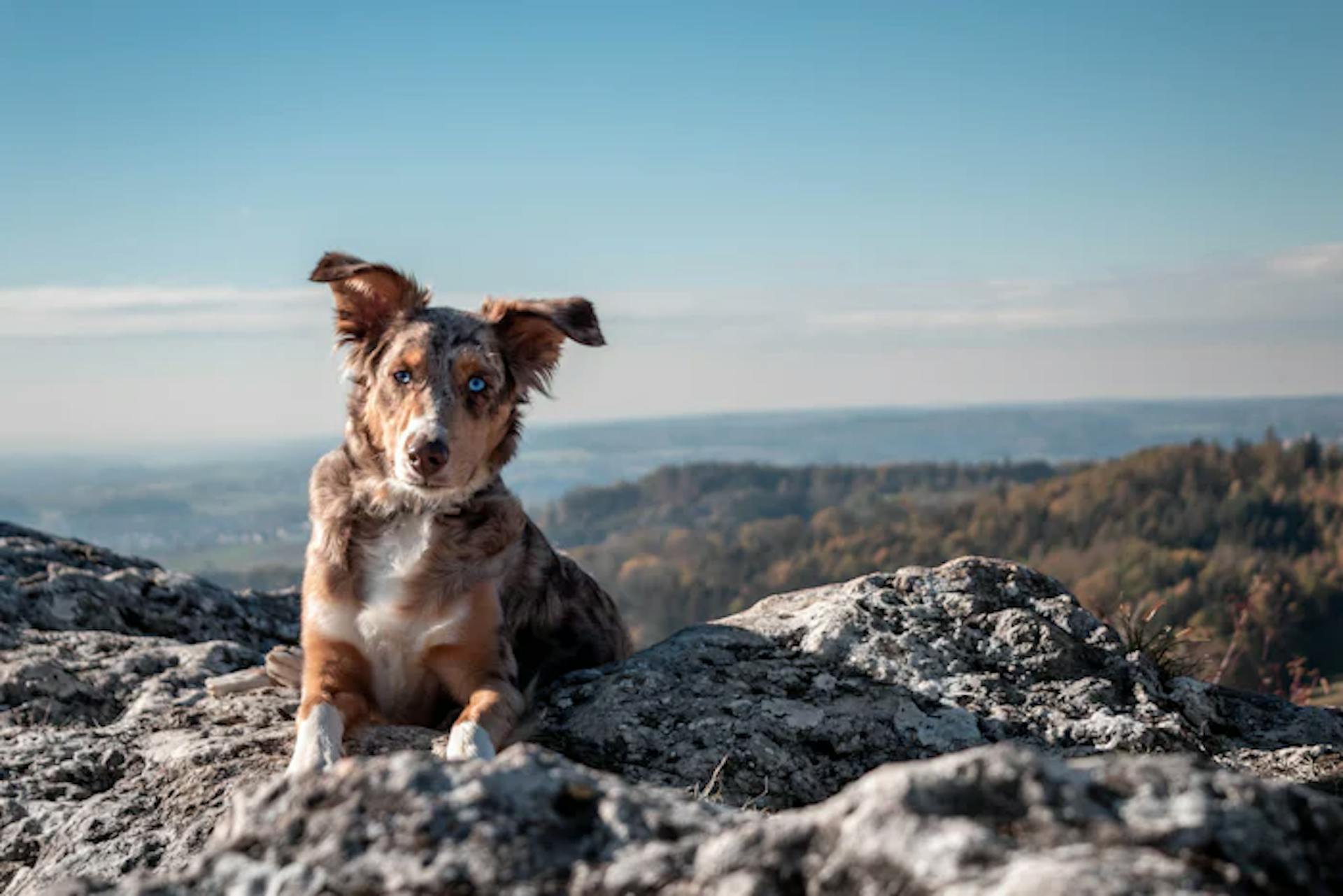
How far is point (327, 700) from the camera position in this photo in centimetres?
624

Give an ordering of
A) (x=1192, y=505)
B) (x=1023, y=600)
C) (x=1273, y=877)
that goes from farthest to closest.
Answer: (x=1192, y=505) < (x=1023, y=600) < (x=1273, y=877)

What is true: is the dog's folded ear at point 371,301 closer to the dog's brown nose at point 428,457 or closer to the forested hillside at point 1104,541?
the dog's brown nose at point 428,457

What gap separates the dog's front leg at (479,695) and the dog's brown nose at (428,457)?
3.52ft

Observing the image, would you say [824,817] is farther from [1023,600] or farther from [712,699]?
[1023,600]

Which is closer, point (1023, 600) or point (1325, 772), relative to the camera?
point (1325, 772)

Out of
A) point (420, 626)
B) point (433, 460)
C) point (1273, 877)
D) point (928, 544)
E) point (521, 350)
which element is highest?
point (521, 350)

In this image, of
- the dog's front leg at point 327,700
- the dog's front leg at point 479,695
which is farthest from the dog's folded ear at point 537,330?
the dog's front leg at point 327,700

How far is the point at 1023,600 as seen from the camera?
7207mm

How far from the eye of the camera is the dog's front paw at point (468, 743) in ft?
18.5

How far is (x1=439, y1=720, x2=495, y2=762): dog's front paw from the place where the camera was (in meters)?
5.62

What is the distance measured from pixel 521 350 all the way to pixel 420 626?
182 centimetres

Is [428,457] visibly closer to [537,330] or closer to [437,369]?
[437,369]

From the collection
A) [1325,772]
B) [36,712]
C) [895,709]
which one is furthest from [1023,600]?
[36,712]

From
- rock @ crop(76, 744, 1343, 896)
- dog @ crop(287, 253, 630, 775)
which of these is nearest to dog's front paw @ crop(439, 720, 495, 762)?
dog @ crop(287, 253, 630, 775)
